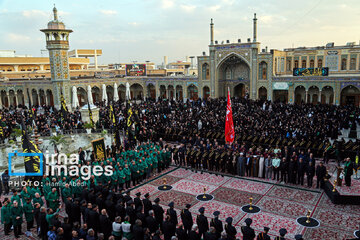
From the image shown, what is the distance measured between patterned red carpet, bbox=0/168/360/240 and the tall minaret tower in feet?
81.0

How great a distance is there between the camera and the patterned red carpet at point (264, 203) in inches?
333

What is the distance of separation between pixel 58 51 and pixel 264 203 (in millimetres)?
29469

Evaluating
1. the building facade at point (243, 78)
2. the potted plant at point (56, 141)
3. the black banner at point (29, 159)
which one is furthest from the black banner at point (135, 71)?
the black banner at point (29, 159)

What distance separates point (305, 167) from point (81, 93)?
36.2m

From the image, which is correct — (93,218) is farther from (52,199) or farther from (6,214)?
(6,214)

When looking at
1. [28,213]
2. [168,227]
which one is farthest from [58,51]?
[168,227]

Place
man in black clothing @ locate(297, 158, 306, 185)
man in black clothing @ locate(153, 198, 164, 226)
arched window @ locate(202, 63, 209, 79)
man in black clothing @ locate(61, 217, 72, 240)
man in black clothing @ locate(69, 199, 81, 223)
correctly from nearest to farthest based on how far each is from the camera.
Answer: man in black clothing @ locate(61, 217, 72, 240) < man in black clothing @ locate(153, 198, 164, 226) < man in black clothing @ locate(69, 199, 81, 223) < man in black clothing @ locate(297, 158, 306, 185) < arched window @ locate(202, 63, 209, 79)

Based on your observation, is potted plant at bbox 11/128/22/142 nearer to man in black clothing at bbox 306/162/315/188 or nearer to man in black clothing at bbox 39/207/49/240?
man in black clothing at bbox 39/207/49/240

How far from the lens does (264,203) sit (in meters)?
10.1

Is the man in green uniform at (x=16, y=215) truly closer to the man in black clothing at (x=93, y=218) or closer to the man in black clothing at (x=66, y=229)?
the man in black clothing at (x=66, y=229)

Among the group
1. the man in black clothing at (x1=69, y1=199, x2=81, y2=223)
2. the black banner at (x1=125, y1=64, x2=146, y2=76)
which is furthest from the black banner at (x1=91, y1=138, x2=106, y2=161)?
the black banner at (x1=125, y1=64, x2=146, y2=76)

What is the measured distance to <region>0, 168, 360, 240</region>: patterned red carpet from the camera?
8.47 m

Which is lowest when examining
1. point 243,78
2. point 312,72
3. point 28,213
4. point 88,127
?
point 28,213

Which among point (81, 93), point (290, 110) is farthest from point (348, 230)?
point (81, 93)
